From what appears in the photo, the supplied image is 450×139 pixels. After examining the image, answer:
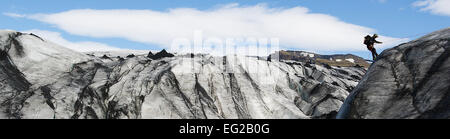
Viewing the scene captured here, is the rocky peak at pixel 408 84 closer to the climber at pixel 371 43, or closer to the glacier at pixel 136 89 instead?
the climber at pixel 371 43

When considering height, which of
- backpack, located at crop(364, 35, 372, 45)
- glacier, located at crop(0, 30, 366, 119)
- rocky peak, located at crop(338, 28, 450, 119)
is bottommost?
glacier, located at crop(0, 30, 366, 119)

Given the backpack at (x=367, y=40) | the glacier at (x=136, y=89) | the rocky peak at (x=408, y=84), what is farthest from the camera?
the glacier at (x=136, y=89)

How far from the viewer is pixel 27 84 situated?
116 feet

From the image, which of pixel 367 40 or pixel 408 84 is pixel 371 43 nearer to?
pixel 367 40

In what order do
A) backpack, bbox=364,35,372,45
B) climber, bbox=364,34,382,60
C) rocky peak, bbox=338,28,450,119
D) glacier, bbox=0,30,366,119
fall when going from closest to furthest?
rocky peak, bbox=338,28,450,119 → climber, bbox=364,34,382,60 → backpack, bbox=364,35,372,45 → glacier, bbox=0,30,366,119

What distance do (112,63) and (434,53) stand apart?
32612mm

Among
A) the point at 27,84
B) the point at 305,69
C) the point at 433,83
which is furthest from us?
the point at 305,69

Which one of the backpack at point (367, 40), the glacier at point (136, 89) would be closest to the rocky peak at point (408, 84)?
the backpack at point (367, 40)

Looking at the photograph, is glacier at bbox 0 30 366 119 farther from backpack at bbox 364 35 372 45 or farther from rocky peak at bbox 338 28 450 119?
rocky peak at bbox 338 28 450 119

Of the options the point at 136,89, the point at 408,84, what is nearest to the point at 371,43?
the point at 408,84

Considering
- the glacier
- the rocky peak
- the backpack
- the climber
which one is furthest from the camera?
the glacier

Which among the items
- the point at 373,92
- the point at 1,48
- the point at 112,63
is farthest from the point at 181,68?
the point at 373,92

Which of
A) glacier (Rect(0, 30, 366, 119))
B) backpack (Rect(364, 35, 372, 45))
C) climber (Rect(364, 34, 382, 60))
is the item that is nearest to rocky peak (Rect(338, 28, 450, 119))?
climber (Rect(364, 34, 382, 60))
